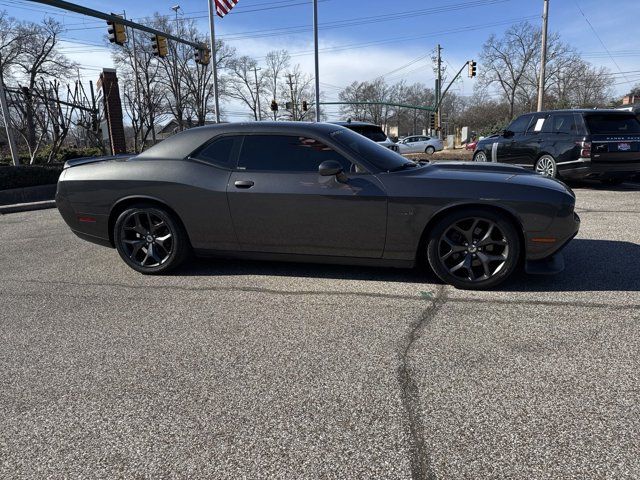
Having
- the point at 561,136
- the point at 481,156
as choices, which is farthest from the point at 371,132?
the point at 561,136

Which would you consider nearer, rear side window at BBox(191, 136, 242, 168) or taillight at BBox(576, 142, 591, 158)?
rear side window at BBox(191, 136, 242, 168)

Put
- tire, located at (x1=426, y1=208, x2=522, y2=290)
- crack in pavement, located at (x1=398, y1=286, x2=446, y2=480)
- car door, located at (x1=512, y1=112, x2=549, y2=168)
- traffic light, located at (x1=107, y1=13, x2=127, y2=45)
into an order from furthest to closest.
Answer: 1. traffic light, located at (x1=107, y1=13, x2=127, y2=45)
2. car door, located at (x1=512, y1=112, x2=549, y2=168)
3. tire, located at (x1=426, y1=208, x2=522, y2=290)
4. crack in pavement, located at (x1=398, y1=286, x2=446, y2=480)

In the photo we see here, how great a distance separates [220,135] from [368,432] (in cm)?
322

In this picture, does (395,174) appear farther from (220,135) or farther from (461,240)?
(220,135)

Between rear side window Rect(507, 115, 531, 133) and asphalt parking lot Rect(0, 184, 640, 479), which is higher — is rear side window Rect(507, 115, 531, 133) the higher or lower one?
the higher one

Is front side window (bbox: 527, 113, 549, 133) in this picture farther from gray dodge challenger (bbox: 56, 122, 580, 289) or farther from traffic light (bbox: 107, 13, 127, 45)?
traffic light (bbox: 107, 13, 127, 45)

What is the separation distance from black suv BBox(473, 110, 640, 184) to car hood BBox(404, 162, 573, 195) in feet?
15.1

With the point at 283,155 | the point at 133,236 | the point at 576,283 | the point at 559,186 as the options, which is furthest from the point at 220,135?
the point at 576,283

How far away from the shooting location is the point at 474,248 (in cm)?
388

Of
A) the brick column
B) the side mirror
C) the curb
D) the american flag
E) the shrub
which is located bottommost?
the curb

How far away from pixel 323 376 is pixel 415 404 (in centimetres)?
55

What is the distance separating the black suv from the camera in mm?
8594

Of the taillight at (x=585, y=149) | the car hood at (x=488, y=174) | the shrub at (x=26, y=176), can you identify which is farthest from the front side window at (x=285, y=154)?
the shrub at (x=26, y=176)

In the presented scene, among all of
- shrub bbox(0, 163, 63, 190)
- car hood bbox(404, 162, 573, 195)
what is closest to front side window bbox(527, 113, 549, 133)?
car hood bbox(404, 162, 573, 195)
